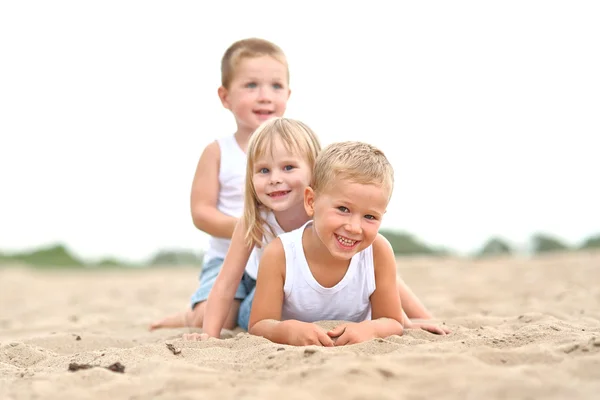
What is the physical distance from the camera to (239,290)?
4305 mm

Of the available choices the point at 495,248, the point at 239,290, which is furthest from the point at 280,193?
the point at 495,248

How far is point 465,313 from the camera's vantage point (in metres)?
5.02

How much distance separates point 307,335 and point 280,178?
0.79m

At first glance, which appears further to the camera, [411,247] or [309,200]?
[411,247]

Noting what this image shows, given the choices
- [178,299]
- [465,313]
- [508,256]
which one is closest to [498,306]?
[465,313]

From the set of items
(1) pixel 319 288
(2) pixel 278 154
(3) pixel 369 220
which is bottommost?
(1) pixel 319 288

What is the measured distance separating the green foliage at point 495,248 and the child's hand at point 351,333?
9640 mm

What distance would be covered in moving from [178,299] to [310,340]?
15.7 ft

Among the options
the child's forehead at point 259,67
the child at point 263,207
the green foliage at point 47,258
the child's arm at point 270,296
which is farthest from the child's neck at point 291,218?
the green foliage at point 47,258

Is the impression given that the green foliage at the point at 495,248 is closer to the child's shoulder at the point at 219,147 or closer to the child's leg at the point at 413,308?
→ the child's leg at the point at 413,308

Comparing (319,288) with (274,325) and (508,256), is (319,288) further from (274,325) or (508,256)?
(508,256)

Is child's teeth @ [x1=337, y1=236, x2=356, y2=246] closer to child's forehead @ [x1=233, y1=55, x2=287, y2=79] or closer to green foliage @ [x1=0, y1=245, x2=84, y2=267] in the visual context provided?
child's forehead @ [x1=233, y1=55, x2=287, y2=79]

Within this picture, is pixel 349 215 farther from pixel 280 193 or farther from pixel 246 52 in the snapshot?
pixel 246 52

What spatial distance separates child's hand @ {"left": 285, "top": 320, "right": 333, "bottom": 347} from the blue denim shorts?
861 mm
